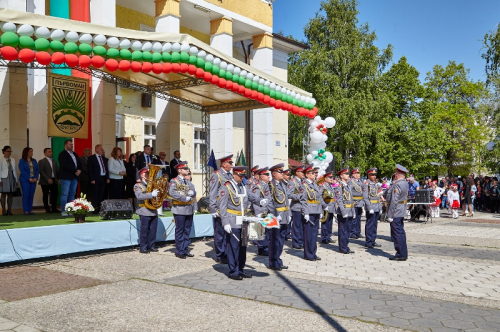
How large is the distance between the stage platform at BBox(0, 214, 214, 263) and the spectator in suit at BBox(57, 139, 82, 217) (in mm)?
2662

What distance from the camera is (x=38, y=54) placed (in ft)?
27.6

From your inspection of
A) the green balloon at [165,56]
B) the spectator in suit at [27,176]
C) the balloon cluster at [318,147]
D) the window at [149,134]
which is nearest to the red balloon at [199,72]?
the green balloon at [165,56]

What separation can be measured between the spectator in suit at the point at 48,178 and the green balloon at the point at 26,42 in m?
4.59

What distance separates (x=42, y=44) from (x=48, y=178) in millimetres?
4754

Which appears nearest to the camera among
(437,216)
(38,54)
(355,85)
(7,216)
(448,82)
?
(38,54)

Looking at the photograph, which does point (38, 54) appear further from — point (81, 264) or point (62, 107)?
point (62, 107)

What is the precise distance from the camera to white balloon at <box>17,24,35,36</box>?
8125 millimetres

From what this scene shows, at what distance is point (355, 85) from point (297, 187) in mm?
25777

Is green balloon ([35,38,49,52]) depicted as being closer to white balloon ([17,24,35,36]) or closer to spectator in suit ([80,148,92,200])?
white balloon ([17,24,35,36])

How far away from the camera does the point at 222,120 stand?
18.5m

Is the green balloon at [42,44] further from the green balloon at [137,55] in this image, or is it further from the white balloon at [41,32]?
the green balloon at [137,55]

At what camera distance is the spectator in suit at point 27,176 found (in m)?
11.8

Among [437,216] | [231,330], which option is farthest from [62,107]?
[437,216]

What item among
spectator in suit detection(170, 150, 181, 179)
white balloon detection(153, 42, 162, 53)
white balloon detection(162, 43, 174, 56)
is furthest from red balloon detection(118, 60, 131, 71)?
spectator in suit detection(170, 150, 181, 179)
